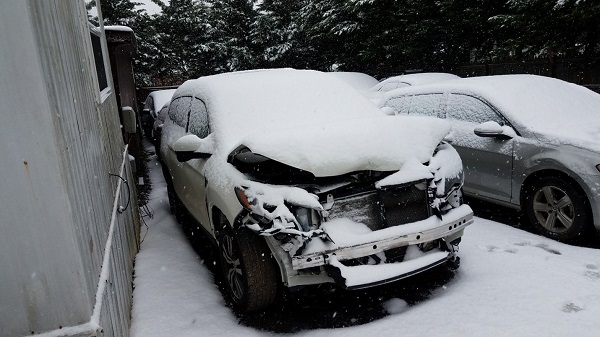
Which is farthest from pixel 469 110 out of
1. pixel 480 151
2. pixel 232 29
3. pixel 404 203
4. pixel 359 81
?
pixel 232 29

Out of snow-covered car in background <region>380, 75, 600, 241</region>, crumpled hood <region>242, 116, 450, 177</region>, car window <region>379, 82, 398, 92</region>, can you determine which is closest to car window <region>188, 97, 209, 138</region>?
crumpled hood <region>242, 116, 450, 177</region>

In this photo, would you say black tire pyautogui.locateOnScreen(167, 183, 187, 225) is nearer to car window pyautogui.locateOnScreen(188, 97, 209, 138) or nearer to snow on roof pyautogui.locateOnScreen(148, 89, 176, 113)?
car window pyautogui.locateOnScreen(188, 97, 209, 138)

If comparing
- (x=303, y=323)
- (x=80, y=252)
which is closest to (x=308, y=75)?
(x=303, y=323)

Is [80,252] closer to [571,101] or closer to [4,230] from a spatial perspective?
[4,230]

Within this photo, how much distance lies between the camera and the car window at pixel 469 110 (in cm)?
507

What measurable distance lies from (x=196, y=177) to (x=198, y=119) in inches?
28.3

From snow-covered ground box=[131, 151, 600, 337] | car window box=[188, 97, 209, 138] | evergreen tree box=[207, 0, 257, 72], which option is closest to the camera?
snow-covered ground box=[131, 151, 600, 337]

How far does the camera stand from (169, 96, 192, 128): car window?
5156mm

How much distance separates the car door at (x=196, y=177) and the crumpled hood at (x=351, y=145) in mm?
994

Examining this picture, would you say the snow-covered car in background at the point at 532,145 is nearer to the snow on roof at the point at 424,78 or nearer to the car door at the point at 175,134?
the car door at the point at 175,134

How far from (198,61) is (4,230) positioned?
107 feet

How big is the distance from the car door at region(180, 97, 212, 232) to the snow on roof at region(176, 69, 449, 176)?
159 mm

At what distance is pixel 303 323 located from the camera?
3291 mm

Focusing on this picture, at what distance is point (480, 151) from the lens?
16.6 ft
